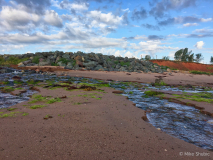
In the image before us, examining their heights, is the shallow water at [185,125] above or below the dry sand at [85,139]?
below

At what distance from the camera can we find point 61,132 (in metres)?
3.76

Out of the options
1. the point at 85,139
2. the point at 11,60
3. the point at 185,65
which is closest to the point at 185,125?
the point at 85,139

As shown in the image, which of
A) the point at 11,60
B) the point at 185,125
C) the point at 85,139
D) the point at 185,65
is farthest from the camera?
the point at 185,65

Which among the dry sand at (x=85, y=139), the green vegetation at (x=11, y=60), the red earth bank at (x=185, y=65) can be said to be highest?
the red earth bank at (x=185, y=65)

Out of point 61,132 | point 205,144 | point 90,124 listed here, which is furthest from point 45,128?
point 205,144

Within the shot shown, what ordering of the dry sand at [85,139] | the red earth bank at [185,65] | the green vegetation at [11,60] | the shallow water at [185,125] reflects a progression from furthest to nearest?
1. the red earth bank at [185,65]
2. the green vegetation at [11,60]
3. the shallow water at [185,125]
4. the dry sand at [85,139]

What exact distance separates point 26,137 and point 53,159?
1103mm

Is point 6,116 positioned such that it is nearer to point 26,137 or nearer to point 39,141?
point 26,137

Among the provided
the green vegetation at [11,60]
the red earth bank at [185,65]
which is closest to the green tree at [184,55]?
the red earth bank at [185,65]

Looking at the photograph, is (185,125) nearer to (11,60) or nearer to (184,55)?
(11,60)

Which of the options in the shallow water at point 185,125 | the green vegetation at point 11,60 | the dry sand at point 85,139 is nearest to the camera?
the dry sand at point 85,139

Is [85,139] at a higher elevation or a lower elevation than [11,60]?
lower

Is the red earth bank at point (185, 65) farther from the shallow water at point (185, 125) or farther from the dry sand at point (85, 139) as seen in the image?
the dry sand at point (85, 139)

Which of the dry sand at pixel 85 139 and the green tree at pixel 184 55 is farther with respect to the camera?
the green tree at pixel 184 55
